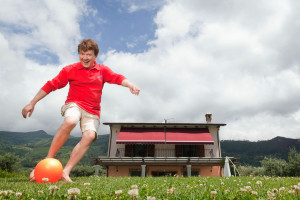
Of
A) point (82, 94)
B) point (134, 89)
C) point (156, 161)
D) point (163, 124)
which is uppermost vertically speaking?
point (163, 124)

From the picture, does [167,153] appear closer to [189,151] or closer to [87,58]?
[189,151]

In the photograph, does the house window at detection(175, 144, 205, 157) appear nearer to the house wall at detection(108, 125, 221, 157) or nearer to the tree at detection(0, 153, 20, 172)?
the house wall at detection(108, 125, 221, 157)

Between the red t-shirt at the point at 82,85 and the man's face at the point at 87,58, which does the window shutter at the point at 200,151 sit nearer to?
the red t-shirt at the point at 82,85

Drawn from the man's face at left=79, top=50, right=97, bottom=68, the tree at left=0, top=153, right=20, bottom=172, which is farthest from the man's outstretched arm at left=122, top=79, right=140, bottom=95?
the tree at left=0, top=153, right=20, bottom=172

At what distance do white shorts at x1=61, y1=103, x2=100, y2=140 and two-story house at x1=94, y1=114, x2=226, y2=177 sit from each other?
13.3m

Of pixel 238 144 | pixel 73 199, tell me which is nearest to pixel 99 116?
pixel 73 199

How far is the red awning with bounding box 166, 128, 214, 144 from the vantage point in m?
17.0

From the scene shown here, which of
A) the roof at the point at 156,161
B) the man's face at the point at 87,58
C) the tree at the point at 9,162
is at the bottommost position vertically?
the tree at the point at 9,162

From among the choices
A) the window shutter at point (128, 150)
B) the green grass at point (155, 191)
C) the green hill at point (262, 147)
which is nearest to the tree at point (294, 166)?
the window shutter at point (128, 150)

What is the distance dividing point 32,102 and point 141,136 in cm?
1464

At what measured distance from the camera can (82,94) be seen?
12.5 ft

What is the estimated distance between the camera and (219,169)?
1866cm

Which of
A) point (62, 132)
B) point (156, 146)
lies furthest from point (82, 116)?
point (156, 146)

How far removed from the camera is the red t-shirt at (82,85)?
3.79 m
